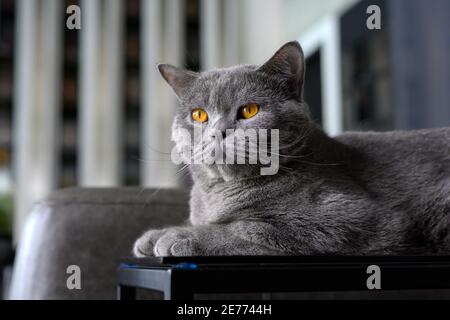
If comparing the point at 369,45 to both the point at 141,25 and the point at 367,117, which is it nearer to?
the point at 367,117

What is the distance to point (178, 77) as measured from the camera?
1013 mm

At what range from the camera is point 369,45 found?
3.46 metres

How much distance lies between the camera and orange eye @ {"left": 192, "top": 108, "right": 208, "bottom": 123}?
936mm

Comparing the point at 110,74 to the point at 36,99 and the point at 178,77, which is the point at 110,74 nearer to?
the point at 36,99

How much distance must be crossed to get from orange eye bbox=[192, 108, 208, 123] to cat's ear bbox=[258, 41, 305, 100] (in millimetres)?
115


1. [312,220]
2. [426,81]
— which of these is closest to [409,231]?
[312,220]

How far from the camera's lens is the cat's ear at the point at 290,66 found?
0.92 metres

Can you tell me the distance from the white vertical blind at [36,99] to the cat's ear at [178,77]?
366cm

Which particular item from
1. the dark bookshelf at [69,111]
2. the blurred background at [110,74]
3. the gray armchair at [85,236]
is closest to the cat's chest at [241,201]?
the gray armchair at [85,236]

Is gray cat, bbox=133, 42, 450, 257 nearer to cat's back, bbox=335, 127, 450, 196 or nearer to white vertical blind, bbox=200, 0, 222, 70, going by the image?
cat's back, bbox=335, 127, 450, 196

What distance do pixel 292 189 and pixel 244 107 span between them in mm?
142

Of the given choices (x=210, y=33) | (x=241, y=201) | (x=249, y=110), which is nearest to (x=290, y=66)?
(x=249, y=110)

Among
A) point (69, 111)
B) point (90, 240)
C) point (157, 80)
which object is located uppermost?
point (157, 80)

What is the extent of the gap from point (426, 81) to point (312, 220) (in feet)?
6.53
